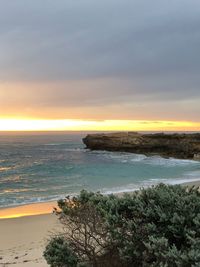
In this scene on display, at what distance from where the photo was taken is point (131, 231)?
16.2 feet

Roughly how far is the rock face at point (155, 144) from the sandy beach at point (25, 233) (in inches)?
1601

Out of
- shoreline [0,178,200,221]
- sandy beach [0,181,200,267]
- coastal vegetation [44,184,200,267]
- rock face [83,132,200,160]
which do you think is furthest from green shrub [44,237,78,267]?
rock face [83,132,200,160]

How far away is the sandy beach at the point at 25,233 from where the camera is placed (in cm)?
928

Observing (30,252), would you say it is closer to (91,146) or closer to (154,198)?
(154,198)

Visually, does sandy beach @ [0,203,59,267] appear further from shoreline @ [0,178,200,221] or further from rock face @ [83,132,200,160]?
rock face @ [83,132,200,160]

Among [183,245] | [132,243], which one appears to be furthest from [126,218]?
[183,245]

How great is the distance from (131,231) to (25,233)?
8580 millimetres

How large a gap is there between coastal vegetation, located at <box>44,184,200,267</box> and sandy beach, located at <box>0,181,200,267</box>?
2.05 m

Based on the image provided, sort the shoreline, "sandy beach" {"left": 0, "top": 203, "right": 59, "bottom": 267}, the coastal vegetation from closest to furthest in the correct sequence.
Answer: the coastal vegetation
"sandy beach" {"left": 0, "top": 203, "right": 59, "bottom": 267}
the shoreline

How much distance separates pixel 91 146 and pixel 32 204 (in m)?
54.8

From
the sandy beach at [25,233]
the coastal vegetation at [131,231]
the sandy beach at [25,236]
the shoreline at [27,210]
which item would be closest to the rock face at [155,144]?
the shoreline at [27,210]

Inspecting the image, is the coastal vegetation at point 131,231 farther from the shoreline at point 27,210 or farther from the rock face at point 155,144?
the rock face at point 155,144

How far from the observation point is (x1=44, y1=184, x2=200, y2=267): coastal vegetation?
446cm

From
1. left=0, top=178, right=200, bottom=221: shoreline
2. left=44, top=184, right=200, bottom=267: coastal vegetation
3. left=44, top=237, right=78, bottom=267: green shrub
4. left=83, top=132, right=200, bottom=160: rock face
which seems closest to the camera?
left=44, top=184, right=200, bottom=267: coastal vegetation
